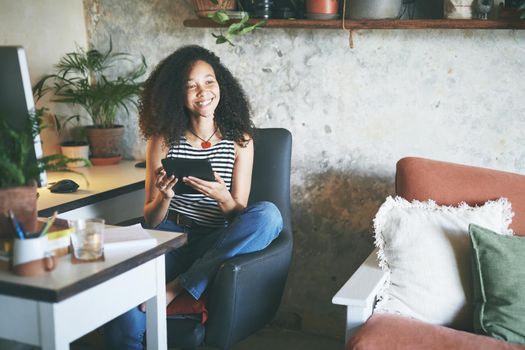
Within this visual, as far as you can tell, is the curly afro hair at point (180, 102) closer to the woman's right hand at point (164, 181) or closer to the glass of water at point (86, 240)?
the woman's right hand at point (164, 181)

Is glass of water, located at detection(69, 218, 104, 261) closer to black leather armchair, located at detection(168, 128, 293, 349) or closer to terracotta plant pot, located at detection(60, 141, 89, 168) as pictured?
black leather armchair, located at detection(168, 128, 293, 349)

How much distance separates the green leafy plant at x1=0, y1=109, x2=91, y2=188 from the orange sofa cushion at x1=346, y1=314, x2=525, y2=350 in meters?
0.93

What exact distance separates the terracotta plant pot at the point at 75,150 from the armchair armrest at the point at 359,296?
1.52 m

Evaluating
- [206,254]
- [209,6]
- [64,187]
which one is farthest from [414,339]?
[209,6]

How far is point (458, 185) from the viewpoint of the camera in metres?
2.24

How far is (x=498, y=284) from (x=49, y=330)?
1.26m

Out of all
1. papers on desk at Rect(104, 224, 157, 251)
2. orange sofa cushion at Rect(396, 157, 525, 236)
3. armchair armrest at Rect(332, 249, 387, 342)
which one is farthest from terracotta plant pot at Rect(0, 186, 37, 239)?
orange sofa cushion at Rect(396, 157, 525, 236)

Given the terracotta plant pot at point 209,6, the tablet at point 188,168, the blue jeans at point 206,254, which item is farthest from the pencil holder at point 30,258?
the terracotta plant pot at point 209,6

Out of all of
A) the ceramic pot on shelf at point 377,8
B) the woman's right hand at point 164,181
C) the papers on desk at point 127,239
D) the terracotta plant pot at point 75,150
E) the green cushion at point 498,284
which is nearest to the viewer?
the papers on desk at point 127,239

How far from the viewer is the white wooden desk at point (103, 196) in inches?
93.8

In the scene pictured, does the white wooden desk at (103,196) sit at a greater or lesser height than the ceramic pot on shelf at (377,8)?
lesser

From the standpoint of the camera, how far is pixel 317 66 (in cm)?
279

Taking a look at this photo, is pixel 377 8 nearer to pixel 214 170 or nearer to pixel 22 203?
pixel 214 170

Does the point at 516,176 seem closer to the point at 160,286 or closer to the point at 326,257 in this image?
the point at 326,257
